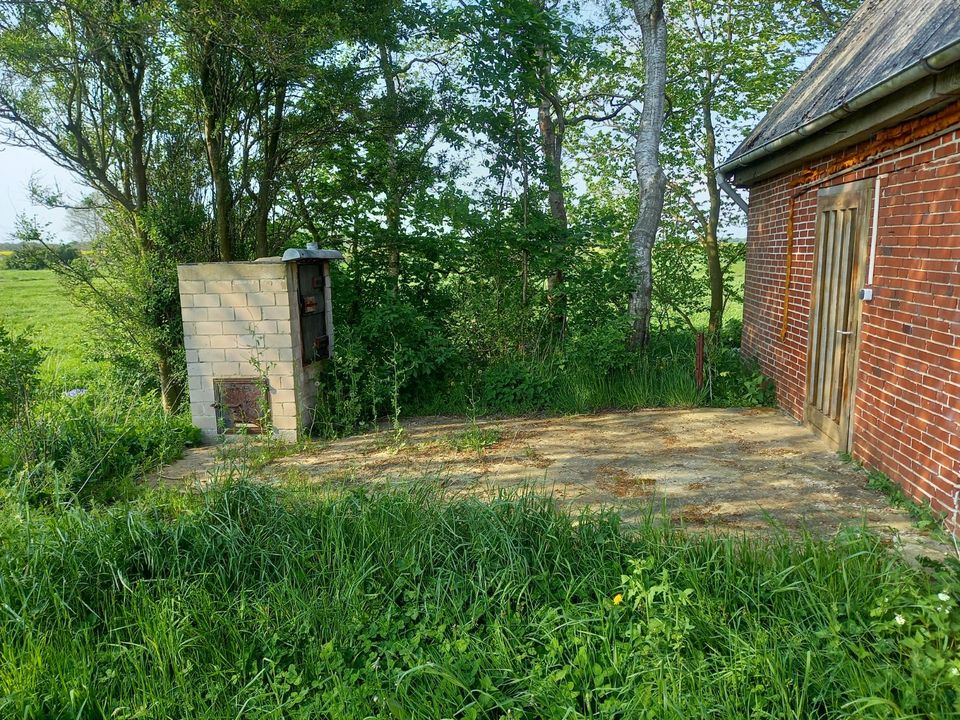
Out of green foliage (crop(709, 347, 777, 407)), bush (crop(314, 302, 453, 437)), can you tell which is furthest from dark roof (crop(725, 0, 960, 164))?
bush (crop(314, 302, 453, 437))

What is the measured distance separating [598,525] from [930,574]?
1654 mm

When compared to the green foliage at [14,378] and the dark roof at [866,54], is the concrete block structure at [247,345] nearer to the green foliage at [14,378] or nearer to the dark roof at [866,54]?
the green foliage at [14,378]

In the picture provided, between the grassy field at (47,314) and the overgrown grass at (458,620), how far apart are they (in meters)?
7.36

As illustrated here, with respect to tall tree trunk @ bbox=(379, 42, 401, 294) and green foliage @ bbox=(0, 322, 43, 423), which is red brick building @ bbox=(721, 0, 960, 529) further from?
green foliage @ bbox=(0, 322, 43, 423)

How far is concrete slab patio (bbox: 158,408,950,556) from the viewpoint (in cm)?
454

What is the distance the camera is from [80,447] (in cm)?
589

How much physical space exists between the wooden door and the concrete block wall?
17.0 ft

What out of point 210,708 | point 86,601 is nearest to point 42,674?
point 86,601

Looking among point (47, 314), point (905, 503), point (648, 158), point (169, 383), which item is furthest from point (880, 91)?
point (47, 314)

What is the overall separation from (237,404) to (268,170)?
397 centimetres

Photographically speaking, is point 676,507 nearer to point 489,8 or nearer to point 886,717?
point 886,717

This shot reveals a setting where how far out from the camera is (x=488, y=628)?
3250mm

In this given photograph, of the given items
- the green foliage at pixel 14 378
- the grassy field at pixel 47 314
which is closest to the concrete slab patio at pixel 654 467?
the green foliage at pixel 14 378

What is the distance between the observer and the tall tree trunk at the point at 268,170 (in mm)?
9547
